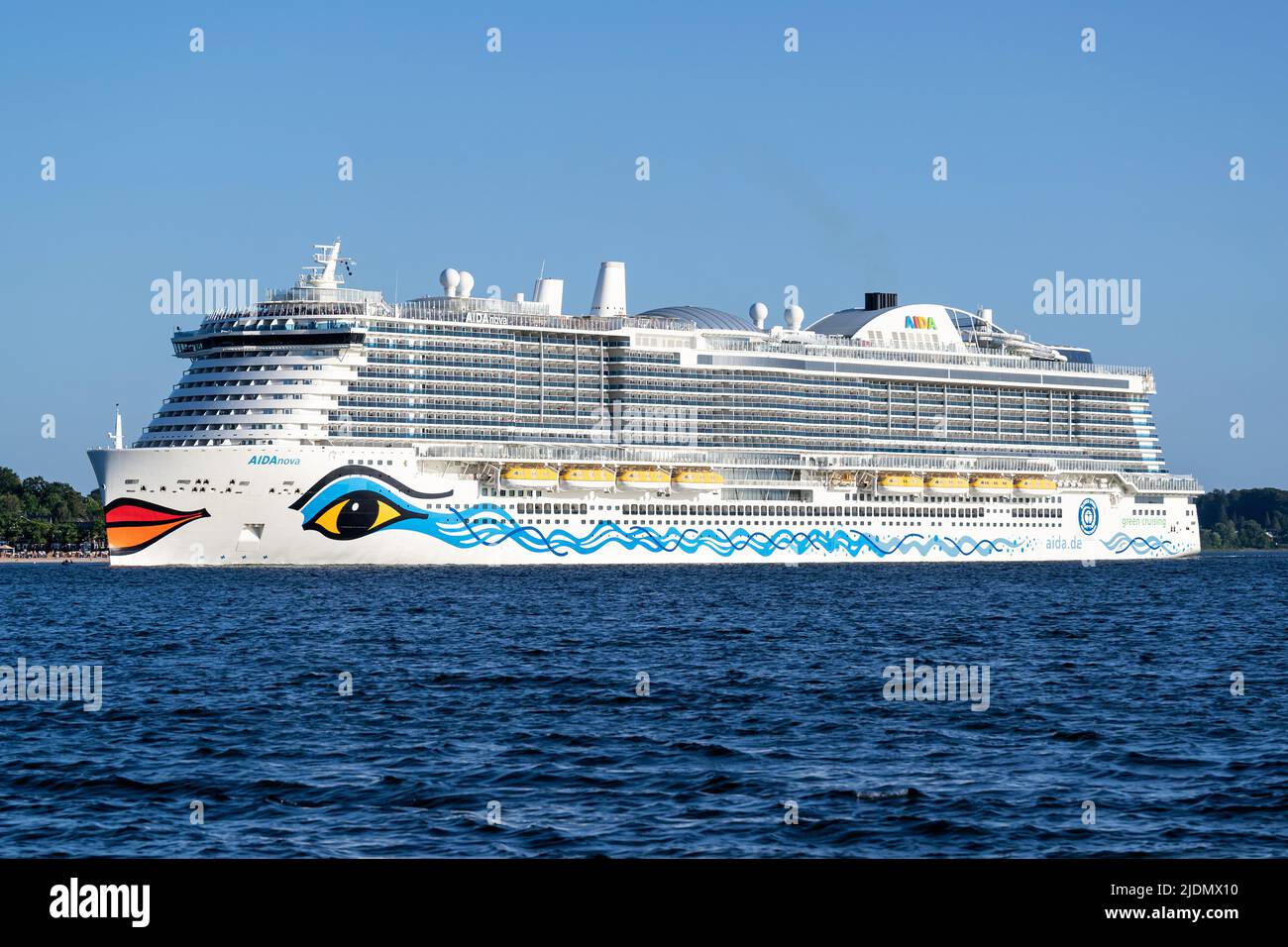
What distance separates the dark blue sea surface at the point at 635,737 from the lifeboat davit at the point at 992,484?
198ft

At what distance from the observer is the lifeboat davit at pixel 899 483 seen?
112875mm

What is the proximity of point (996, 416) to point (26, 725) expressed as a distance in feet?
345

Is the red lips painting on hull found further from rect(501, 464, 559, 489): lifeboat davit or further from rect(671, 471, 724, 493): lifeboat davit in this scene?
rect(671, 471, 724, 493): lifeboat davit

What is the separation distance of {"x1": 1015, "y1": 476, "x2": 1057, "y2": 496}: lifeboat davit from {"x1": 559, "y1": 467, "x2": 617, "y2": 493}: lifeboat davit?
Result: 38.0 metres

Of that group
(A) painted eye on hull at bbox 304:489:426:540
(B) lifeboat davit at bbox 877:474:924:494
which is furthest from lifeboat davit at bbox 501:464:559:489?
(B) lifeboat davit at bbox 877:474:924:494

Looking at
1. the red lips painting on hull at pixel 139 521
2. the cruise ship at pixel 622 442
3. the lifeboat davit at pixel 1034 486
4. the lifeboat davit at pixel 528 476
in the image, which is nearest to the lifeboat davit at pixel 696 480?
the cruise ship at pixel 622 442

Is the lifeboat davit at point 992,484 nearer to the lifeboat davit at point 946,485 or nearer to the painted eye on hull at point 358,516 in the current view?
the lifeboat davit at point 946,485

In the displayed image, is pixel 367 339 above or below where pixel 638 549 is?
above

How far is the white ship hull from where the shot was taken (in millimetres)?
85250

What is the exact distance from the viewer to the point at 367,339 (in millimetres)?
93938
